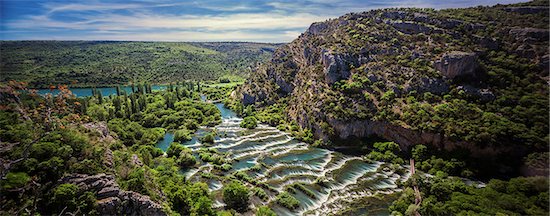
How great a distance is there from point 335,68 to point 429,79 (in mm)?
36838

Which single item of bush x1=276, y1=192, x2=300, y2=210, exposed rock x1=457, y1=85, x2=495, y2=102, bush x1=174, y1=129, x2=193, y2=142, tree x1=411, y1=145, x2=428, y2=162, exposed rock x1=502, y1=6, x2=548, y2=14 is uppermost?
exposed rock x1=502, y1=6, x2=548, y2=14

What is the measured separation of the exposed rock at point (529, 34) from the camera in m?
96.7

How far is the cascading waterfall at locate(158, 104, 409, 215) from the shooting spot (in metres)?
67.6

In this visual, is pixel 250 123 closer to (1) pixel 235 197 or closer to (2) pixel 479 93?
(1) pixel 235 197

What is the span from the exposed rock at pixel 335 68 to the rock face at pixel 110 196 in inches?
3785

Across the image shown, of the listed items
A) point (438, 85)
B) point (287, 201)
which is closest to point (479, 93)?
point (438, 85)

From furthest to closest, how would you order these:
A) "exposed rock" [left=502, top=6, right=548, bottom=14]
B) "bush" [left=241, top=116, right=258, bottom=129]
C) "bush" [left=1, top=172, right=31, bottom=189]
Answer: "bush" [left=241, top=116, right=258, bottom=129] → "exposed rock" [left=502, top=6, right=548, bottom=14] → "bush" [left=1, top=172, right=31, bottom=189]

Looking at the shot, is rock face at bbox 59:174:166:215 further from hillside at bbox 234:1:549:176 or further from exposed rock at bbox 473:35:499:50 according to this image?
exposed rock at bbox 473:35:499:50

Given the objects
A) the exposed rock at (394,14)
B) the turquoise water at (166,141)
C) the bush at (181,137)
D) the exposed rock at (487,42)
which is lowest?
the turquoise water at (166,141)

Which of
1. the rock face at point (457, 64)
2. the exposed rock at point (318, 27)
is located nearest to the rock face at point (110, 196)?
the rock face at point (457, 64)

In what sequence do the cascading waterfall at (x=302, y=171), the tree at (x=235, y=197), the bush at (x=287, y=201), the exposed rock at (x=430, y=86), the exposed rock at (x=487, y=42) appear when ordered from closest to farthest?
the tree at (x=235, y=197) < the bush at (x=287, y=201) < the cascading waterfall at (x=302, y=171) < the exposed rock at (x=430, y=86) < the exposed rock at (x=487, y=42)

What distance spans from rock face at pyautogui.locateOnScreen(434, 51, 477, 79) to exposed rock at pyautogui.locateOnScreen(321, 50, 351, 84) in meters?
35.8

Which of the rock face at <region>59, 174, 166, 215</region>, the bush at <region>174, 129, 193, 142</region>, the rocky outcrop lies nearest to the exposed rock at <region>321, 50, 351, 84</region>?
the rocky outcrop

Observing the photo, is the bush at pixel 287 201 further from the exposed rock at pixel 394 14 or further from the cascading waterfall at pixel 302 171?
the exposed rock at pixel 394 14
